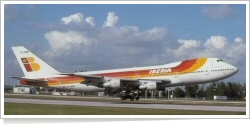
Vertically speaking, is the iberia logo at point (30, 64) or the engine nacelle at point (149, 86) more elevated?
the iberia logo at point (30, 64)

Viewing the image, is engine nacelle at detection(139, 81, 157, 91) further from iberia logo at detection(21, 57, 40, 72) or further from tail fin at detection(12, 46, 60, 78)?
iberia logo at detection(21, 57, 40, 72)

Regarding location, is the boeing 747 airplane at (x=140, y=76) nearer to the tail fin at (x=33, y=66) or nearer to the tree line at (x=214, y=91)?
the tail fin at (x=33, y=66)

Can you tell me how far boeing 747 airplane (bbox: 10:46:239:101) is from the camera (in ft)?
125

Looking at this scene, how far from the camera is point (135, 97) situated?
40750 millimetres

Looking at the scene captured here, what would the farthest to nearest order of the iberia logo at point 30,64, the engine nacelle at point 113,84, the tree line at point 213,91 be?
the tree line at point 213,91, the iberia logo at point 30,64, the engine nacelle at point 113,84

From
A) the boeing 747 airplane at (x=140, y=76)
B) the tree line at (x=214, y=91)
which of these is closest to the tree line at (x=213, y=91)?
the tree line at (x=214, y=91)

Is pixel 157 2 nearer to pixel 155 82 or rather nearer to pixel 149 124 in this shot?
pixel 149 124

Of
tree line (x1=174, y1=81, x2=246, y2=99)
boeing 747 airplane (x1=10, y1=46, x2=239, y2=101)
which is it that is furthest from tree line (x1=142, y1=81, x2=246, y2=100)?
boeing 747 airplane (x1=10, y1=46, x2=239, y2=101)

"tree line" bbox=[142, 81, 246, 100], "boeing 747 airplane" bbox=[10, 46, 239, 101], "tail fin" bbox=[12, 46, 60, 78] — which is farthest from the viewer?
"tree line" bbox=[142, 81, 246, 100]

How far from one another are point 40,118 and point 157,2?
31.8 feet

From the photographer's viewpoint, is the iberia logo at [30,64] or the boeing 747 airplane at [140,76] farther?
the iberia logo at [30,64]

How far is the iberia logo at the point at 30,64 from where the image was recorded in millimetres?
42531

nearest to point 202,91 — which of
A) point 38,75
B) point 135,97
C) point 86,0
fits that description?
point 135,97

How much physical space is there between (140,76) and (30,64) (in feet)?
39.8
